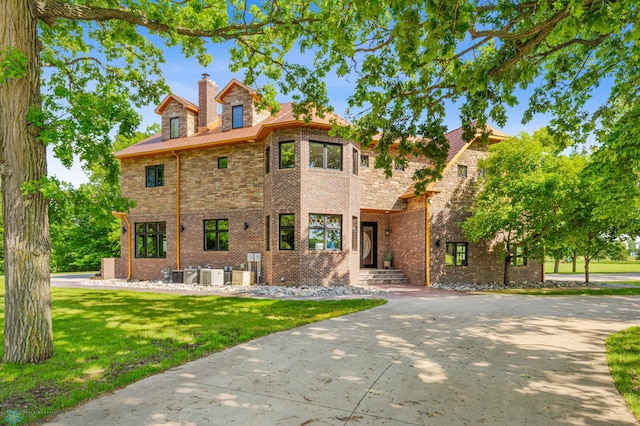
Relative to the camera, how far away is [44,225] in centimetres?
503

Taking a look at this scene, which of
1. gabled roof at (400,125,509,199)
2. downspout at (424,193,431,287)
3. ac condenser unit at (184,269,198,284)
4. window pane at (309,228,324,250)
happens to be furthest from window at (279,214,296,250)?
downspout at (424,193,431,287)

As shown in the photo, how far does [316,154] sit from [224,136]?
15.9ft

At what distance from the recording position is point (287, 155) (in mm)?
14406

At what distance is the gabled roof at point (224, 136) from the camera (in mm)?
13992

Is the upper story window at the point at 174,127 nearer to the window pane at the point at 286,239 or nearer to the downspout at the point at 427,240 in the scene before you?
the window pane at the point at 286,239

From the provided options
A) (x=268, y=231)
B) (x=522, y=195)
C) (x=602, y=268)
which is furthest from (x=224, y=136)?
(x=602, y=268)

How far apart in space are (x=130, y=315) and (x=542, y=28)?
9.87 meters

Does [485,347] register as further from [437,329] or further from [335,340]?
[335,340]

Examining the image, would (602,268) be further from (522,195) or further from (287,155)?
(287,155)

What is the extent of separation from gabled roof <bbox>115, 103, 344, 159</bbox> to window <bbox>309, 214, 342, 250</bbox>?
3760mm

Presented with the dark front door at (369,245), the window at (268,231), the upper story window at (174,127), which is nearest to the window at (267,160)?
the window at (268,231)

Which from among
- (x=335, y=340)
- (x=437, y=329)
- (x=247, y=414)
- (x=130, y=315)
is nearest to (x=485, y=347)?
(x=437, y=329)

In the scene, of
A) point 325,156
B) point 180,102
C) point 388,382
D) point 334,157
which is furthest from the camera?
point 180,102

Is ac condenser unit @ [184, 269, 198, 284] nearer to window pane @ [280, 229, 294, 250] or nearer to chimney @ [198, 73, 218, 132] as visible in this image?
window pane @ [280, 229, 294, 250]
